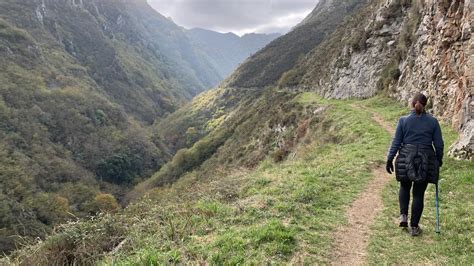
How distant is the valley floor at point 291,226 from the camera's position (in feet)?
21.2

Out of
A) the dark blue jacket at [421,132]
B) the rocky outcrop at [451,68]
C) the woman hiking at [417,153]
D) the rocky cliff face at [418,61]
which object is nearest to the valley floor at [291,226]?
the woman hiking at [417,153]

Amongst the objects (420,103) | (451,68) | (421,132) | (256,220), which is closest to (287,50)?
(451,68)

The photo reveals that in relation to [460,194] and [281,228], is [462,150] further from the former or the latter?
[281,228]

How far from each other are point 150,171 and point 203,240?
11845 centimetres

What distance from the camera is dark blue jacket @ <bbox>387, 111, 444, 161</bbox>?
692cm

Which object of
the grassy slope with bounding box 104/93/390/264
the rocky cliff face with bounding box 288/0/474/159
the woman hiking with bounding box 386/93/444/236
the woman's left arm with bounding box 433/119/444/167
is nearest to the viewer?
the grassy slope with bounding box 104/93/390/264

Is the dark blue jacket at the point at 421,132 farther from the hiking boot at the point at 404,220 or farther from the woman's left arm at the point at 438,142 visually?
the hiking boot at the point at 404,220

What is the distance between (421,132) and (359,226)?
2313mm

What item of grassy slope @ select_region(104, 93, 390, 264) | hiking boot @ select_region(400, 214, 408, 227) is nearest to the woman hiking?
hiking boot @ select_region(400, 214, 408, 227)

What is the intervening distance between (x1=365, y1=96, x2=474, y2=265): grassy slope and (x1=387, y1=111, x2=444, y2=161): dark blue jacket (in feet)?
4.78

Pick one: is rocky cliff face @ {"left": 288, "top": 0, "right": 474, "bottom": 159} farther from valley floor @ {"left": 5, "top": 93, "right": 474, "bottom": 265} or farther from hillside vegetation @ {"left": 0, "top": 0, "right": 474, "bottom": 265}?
valley floor @ {"left": 5, "top": 93, "right": 474, "bottom": 265}

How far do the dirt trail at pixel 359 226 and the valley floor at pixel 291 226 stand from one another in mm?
19

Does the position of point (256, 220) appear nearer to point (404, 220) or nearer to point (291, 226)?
point (291, 226)

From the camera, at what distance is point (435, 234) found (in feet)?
23.5
